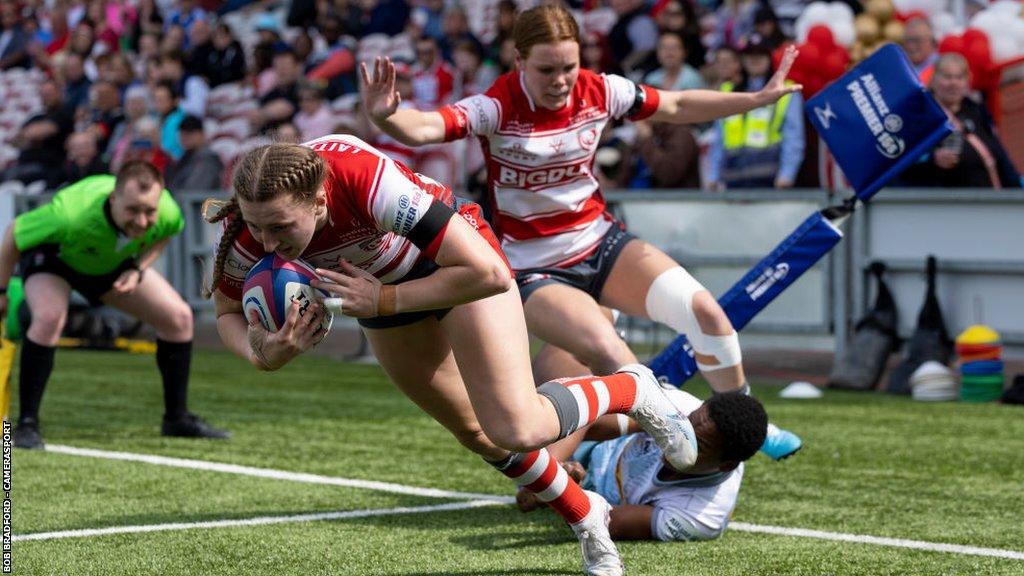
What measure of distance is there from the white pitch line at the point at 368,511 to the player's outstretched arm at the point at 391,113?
4.98 ft

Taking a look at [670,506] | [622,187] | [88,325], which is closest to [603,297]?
[670,506]

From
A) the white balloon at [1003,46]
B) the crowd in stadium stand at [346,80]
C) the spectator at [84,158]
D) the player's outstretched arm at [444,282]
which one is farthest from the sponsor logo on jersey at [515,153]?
the spectator at [84,158]

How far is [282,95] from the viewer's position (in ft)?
54.0

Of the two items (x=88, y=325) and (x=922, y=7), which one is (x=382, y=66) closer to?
(x=922, y=7)

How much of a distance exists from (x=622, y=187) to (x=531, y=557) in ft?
25.7

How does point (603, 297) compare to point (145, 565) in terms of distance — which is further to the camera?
point (603, 297)

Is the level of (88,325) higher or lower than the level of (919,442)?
lower

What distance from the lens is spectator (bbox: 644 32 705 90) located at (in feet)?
43.0

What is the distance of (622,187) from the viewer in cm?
1308

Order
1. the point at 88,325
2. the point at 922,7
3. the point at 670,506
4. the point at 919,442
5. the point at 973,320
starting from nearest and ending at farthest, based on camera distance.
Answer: the point at 670,506 < the point at 919,442 < the point at 973,320 < the point at 922,7 < the point at 88,325

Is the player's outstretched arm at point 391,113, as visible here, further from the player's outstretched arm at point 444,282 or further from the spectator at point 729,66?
the spectator at point 729,66

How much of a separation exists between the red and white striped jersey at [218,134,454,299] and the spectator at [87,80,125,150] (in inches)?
541

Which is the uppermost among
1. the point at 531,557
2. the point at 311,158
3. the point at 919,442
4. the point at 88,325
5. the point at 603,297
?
the point at 311,158

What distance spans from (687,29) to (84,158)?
688cm
